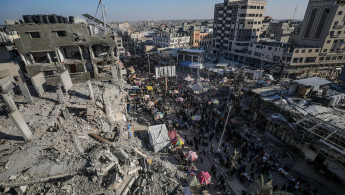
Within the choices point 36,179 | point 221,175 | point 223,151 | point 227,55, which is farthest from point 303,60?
point 36,179

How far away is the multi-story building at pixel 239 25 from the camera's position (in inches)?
1983

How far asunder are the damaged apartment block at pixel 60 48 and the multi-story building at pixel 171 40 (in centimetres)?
3971

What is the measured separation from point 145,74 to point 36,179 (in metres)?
35.1

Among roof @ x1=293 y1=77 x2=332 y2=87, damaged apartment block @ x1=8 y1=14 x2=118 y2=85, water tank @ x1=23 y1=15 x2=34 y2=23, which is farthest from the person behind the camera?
roof @ x1=293 y1=77 x2=332 y2=87

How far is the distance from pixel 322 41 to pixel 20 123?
59.7 metres

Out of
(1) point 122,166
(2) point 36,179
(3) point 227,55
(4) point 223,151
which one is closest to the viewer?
(2) point 36,179

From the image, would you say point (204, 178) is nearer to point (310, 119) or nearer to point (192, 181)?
point (192, 181)

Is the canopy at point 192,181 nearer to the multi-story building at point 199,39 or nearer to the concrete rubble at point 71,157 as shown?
the concrete rubble at point 71,157

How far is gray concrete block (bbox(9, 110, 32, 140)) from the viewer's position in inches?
440

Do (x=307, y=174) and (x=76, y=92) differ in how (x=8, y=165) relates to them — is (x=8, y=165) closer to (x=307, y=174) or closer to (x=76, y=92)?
(x=76, y=92)

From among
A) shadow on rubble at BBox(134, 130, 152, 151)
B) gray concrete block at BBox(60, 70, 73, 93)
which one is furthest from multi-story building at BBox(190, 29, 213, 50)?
gray concrete block at BBox(60, 70, 73, 93)

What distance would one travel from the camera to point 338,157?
14875 millimetres

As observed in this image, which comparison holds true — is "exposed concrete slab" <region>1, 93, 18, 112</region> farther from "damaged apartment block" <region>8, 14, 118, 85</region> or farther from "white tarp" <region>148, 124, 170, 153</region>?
"white tarp" <region>148, 124, 170, 153</region>

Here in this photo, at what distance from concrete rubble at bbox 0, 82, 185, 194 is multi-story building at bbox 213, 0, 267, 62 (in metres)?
48.0
